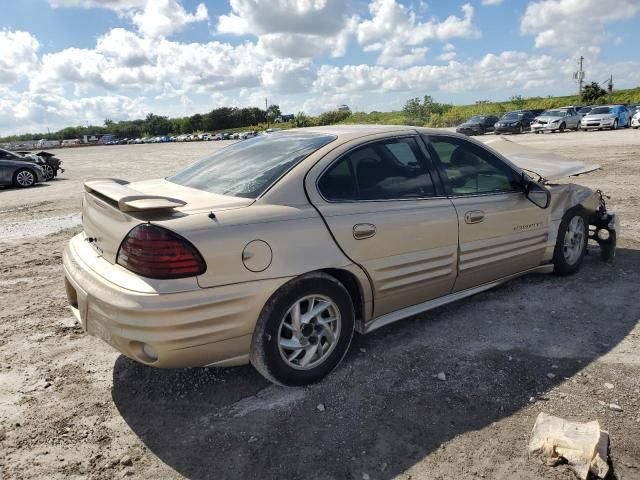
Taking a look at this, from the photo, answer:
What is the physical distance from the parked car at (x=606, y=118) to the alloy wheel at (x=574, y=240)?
98.6 feet

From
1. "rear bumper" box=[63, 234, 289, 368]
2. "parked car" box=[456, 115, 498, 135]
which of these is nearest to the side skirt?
"rear bumper" box=[63, 234, 289, 368]

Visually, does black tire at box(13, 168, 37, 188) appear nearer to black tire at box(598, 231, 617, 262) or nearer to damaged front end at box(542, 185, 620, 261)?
damaged front end at box(542, 185, 620, 261)

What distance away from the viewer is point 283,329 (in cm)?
304

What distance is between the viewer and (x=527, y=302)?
4422 mm

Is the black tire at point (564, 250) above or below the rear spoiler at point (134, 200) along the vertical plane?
below

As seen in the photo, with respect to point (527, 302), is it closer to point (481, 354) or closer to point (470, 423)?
point (481, 354)

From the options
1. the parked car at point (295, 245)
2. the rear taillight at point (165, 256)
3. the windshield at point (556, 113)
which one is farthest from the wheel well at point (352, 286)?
the windshield at point (556, 113)

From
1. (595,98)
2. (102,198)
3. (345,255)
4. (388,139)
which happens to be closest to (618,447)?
(345,255)

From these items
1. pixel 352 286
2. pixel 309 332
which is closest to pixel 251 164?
pixel 352 286

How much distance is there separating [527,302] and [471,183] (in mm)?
1216

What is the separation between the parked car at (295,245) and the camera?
8.72 feet

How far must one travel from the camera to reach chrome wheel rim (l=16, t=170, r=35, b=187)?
15391 mm

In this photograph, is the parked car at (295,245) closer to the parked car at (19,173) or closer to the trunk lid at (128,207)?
the trunk lid at (128,207)

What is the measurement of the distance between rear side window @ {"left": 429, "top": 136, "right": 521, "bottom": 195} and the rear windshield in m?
0.97
